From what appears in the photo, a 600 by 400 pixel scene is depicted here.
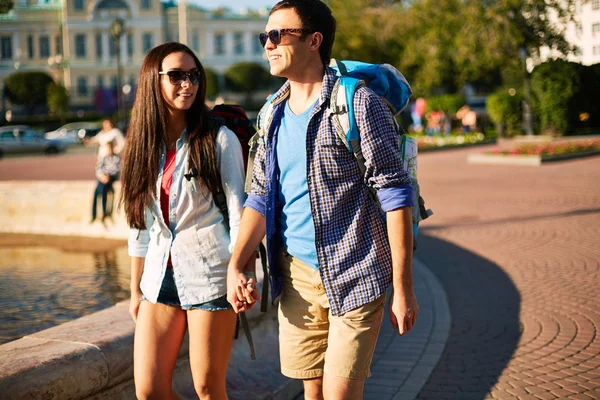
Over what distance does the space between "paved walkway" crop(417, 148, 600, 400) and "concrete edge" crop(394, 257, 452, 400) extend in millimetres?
59

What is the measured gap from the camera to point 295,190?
2.83 meters

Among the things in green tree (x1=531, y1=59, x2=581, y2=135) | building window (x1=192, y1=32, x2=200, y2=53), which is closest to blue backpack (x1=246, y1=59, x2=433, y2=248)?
green tree (x1=531, y1=59, x2=581, y2=135)

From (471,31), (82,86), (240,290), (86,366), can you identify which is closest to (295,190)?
(240,290)

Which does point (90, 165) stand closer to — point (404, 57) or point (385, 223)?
point (404, 57)

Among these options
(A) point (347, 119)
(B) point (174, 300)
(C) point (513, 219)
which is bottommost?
(C) point (513, 219)

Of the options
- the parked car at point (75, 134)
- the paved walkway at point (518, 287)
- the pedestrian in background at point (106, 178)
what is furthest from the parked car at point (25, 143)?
the paved walkway at point (518, 287)

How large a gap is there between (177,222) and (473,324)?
3524 millimetres

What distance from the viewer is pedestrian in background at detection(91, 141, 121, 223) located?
11039mm

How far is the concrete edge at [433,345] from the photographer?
4.54 metres

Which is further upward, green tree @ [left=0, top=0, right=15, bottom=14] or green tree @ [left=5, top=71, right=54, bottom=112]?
green tree @ [left=5, top=71, right=54, bottom=112]

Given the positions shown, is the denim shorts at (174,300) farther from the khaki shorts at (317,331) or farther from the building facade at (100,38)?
the building facade at (100,38)

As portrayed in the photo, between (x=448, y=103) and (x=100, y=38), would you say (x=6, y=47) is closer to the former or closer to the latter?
(x=100, y=38)

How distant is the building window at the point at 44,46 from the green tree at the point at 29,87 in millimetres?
16236

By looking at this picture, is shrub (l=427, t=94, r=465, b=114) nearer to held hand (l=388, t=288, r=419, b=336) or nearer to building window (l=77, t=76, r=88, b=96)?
held hand (l=388, t=288, r=419, b=336)
